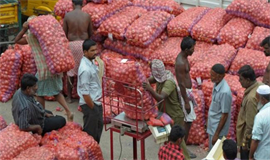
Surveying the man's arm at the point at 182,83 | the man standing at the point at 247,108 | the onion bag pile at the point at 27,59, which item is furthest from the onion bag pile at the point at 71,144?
the onion bag pile at the point at 27,59

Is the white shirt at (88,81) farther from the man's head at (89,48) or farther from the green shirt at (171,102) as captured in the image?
the green shirt at (171,102)

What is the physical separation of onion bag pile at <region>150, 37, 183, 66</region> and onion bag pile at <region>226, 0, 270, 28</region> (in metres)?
1.17

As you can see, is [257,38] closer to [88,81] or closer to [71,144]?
[88,81]

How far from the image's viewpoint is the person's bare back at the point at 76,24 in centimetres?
937

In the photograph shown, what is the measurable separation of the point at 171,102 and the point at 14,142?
2.10 m

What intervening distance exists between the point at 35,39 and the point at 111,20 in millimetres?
1989

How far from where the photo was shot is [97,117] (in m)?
7.25

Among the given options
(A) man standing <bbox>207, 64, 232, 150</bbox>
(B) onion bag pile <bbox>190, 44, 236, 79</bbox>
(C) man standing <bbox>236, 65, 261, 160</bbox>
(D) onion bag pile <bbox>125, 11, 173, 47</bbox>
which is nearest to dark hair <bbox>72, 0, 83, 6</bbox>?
(D) onion bag pile <bbox>125, 11, 173, 47</bbox>

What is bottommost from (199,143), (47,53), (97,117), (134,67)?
(199,143)

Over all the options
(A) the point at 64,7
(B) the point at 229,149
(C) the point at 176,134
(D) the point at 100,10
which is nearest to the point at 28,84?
(C) the point at 176,134

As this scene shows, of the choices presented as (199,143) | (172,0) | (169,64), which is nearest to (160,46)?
(169,64)

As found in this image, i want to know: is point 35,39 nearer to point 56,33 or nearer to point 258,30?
point 56,33

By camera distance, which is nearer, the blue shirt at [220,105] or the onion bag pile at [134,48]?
the blue shirt at [220,105]

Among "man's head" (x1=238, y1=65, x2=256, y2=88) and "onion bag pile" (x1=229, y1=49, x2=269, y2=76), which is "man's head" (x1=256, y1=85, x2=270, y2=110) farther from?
"onion bag pile" (x1=229, y1=49, x2=269, y2=76)
